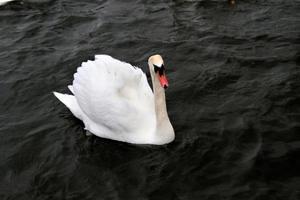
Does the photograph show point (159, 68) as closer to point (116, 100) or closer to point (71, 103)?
point (116, 100)

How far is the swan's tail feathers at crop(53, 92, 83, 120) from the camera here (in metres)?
9.03

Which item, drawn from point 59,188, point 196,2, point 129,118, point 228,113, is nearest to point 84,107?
point 129,118

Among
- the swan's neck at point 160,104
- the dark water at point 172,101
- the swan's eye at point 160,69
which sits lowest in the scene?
the dark water at point 172,101

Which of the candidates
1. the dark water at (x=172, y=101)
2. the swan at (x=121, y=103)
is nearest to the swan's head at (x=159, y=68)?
the swan at (x=121, y=103)

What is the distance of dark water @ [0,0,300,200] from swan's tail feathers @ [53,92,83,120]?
0.66ft

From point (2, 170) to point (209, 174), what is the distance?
3.04 metres

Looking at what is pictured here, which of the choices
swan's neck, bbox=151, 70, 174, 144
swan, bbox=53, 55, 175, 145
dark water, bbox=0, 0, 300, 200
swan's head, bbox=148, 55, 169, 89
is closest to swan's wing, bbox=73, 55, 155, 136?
swan, bbox=53, 55, 175, 145

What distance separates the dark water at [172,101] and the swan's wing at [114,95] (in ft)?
1.48

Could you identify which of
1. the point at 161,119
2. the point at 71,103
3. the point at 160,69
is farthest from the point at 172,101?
the point at 160,69

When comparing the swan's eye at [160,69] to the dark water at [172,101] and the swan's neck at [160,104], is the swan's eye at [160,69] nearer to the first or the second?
the swan's neck at [160,104]

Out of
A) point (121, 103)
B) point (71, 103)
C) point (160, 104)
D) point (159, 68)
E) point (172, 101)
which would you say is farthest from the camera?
point (172, 101)

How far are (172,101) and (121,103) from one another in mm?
1463

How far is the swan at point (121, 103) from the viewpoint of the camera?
26.4ft

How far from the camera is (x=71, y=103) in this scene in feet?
30.1
